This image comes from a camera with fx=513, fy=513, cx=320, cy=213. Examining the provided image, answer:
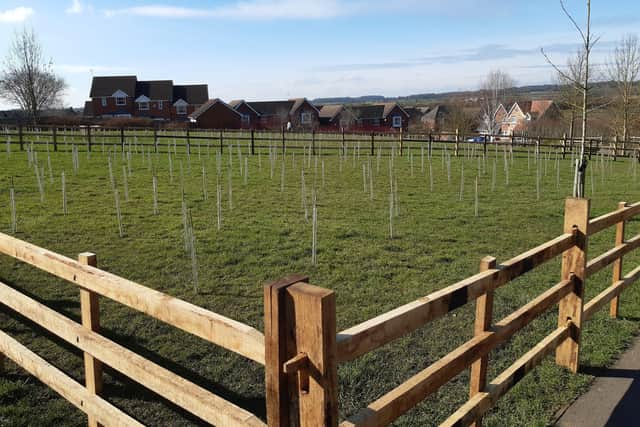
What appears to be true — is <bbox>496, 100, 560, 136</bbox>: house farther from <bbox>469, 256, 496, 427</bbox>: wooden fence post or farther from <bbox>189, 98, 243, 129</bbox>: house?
<bbox>469, 256, 496, 427</bbox>: wooden fence post

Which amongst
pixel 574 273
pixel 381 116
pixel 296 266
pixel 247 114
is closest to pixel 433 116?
pixel 381 116

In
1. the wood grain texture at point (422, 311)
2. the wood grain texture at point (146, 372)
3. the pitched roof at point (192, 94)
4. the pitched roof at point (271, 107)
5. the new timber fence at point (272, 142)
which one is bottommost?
the wood grain texture at point (146, 372)

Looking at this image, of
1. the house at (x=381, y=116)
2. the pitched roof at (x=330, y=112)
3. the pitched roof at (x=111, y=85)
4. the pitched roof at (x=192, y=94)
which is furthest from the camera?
the house at (x=381, y=116)

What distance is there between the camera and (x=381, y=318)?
2.02 metres

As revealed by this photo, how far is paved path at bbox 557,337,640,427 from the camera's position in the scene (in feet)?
11.1

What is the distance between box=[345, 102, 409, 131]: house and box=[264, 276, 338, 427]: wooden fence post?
66353 millimetres

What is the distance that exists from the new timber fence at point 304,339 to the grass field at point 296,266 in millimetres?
597

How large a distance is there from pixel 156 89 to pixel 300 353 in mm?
62080

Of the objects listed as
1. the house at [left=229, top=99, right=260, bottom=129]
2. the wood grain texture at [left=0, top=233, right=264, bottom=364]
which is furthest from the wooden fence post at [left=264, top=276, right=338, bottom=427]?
the house at [left=229, top=99, right=260, bottom=129]

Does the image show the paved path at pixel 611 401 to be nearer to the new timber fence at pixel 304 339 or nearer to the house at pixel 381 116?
the new timber fence at pixel 304 339

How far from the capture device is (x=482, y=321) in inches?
116

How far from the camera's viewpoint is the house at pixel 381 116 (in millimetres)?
67812

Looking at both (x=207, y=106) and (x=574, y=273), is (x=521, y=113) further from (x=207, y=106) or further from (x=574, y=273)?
(x=574, y=273)

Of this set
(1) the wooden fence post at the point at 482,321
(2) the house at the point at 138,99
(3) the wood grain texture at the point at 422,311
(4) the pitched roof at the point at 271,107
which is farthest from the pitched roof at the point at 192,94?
(1) the wooden fence post at the point at 482,321
